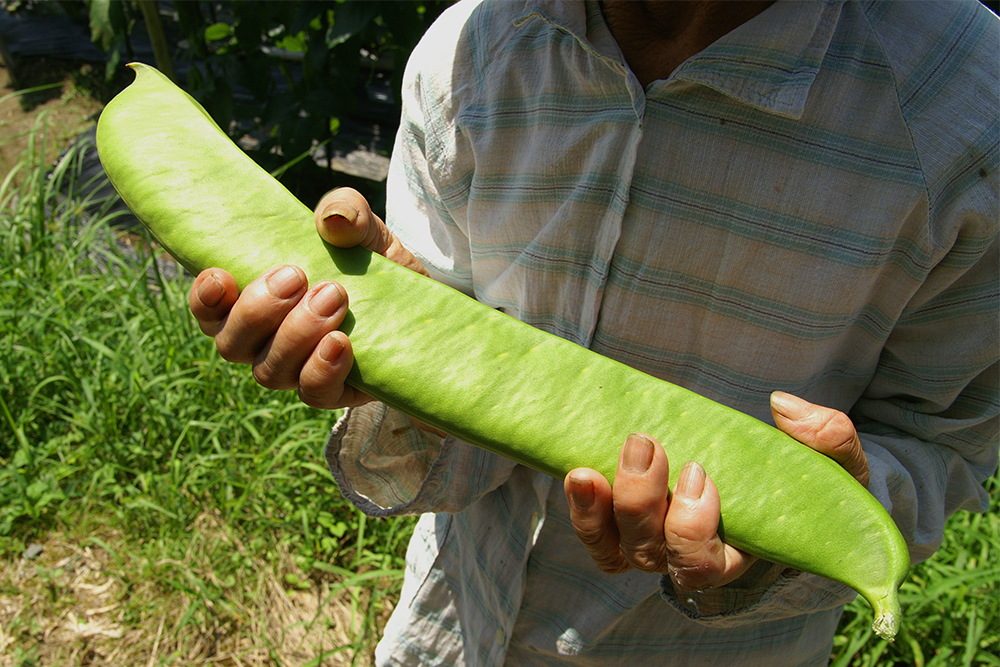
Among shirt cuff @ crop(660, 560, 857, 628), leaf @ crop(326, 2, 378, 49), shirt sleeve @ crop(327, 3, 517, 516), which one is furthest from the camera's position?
leaf @ crop(326, 2, 378, 49)

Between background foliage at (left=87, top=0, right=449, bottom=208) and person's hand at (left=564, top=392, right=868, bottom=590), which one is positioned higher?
person's hand at (left=564, top=392, right=868, bottom=590)

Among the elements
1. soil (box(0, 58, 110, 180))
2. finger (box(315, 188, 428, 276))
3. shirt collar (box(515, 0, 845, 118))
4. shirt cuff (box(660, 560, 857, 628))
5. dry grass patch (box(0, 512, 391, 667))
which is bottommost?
soil (box(0, 58, 110, 180))

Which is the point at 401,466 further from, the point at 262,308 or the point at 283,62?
the point at 283,62

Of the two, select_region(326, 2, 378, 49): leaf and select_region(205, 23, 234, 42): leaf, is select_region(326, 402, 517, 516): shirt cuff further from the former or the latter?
select_region(205, 23, 234, 42): leaf

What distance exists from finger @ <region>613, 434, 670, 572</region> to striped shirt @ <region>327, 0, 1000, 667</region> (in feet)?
1.02

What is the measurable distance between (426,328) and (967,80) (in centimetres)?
88

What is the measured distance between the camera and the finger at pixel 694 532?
92 centimetres

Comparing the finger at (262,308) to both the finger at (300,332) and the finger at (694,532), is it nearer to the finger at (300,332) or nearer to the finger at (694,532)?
the finger at (300,332)

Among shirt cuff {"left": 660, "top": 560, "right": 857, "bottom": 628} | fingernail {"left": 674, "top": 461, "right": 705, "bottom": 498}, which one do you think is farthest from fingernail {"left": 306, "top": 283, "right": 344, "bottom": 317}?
shirt cuff {"left": 660, "top": 560, "right": 857, "bottom": 628}

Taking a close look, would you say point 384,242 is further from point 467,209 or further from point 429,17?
point 429,17

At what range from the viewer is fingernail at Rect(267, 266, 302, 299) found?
1015mm

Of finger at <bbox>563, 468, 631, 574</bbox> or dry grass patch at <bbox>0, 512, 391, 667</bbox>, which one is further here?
dry grass patch at <bbox>0, 512, 391, 667</bbox>

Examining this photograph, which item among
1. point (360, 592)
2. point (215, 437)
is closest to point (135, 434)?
point (215, 437)

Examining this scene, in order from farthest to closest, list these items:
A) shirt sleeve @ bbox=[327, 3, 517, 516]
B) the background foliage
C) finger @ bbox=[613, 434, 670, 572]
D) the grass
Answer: the background foliage < the grass < shirt sleeve @ bbox=[327, 3, 517, 516] < finger @ bbox=[613, 434, 670, 572]
